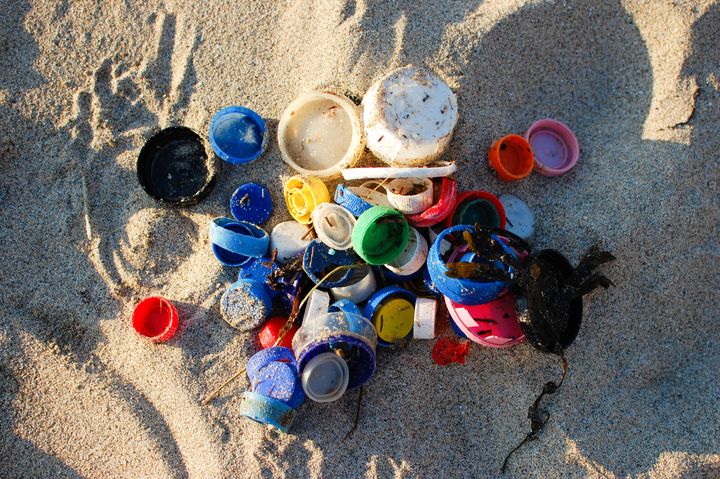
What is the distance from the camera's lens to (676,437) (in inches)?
104

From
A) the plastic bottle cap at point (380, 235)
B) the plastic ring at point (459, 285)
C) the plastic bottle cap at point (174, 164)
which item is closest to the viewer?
the plastic ring at point (459, 285)

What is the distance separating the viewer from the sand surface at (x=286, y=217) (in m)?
2.66

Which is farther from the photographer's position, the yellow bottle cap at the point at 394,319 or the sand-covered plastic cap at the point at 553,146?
the sand-covered plastic cap at the point at 553,146

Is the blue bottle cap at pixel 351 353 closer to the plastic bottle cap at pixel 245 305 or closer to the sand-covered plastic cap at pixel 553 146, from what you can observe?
the plastic bottle cap at pixel 245 305

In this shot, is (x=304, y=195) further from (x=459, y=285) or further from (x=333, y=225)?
(x=459, y=285)

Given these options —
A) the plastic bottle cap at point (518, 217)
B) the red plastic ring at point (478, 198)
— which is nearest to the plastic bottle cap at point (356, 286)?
the red plastic ring at point (478, 198)

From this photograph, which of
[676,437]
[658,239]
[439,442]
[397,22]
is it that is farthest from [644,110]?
[439,442]

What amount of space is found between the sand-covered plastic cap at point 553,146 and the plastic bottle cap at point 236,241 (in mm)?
1475

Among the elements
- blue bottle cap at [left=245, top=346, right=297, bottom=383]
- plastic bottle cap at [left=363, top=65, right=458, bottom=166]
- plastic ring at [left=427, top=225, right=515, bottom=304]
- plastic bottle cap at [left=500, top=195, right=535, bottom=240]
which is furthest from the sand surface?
plastic ring at [left=427, top=225, right=515, bottom=304]

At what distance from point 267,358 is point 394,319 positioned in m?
0.61

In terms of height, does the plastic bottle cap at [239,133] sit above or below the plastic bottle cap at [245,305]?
above

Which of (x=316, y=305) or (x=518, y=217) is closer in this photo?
(x=316, y=305)

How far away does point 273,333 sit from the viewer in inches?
106

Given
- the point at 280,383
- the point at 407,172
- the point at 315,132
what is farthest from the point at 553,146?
the point at 280,383
